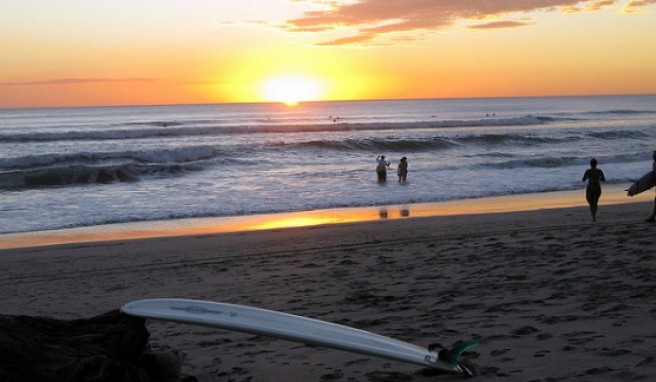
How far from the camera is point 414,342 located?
4.77 metres

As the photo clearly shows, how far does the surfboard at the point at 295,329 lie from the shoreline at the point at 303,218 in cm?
866

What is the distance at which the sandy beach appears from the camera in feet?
13.9

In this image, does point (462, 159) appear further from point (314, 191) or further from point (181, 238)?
point (181, 238)

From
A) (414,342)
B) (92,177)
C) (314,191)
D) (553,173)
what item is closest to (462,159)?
(553,173)

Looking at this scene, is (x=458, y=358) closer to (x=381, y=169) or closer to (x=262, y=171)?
(x=381, y=169)

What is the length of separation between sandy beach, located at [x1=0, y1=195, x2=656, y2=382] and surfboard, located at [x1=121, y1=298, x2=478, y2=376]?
152 millimetres

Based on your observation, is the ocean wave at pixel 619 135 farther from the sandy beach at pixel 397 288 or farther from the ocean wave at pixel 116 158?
the sandy beach at pixel 397 288

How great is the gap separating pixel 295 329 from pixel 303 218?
1102 cm

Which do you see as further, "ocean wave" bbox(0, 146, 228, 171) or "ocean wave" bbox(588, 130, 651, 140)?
"ocean wave" bbox(588, 130, 651, 140)

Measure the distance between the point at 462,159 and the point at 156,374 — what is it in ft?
91.7

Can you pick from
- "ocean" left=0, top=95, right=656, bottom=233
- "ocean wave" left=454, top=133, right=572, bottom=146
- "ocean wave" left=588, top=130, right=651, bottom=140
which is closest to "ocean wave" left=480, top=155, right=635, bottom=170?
"ocean" left=0, top=95, right=656, bottom=233

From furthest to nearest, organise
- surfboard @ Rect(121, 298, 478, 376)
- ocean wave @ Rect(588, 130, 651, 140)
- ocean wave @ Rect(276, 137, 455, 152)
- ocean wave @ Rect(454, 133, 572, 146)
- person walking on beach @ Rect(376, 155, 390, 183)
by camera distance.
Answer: ocean wave @ Rect(588, 130, 651, 140), ocean wave @ Rect(454, 133, 572, 146), ocean wave @ Rect(276, 137, 455, 152), person walking on beach @ Rect(376, 155, 390, 183), surfboard @ Rect(121, 298, 478, 376)

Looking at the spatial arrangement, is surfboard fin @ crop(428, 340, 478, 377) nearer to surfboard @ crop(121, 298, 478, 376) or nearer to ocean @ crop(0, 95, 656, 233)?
surfboard @ crop(121, 298, 478, 376)

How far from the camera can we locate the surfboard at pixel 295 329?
149 inches
